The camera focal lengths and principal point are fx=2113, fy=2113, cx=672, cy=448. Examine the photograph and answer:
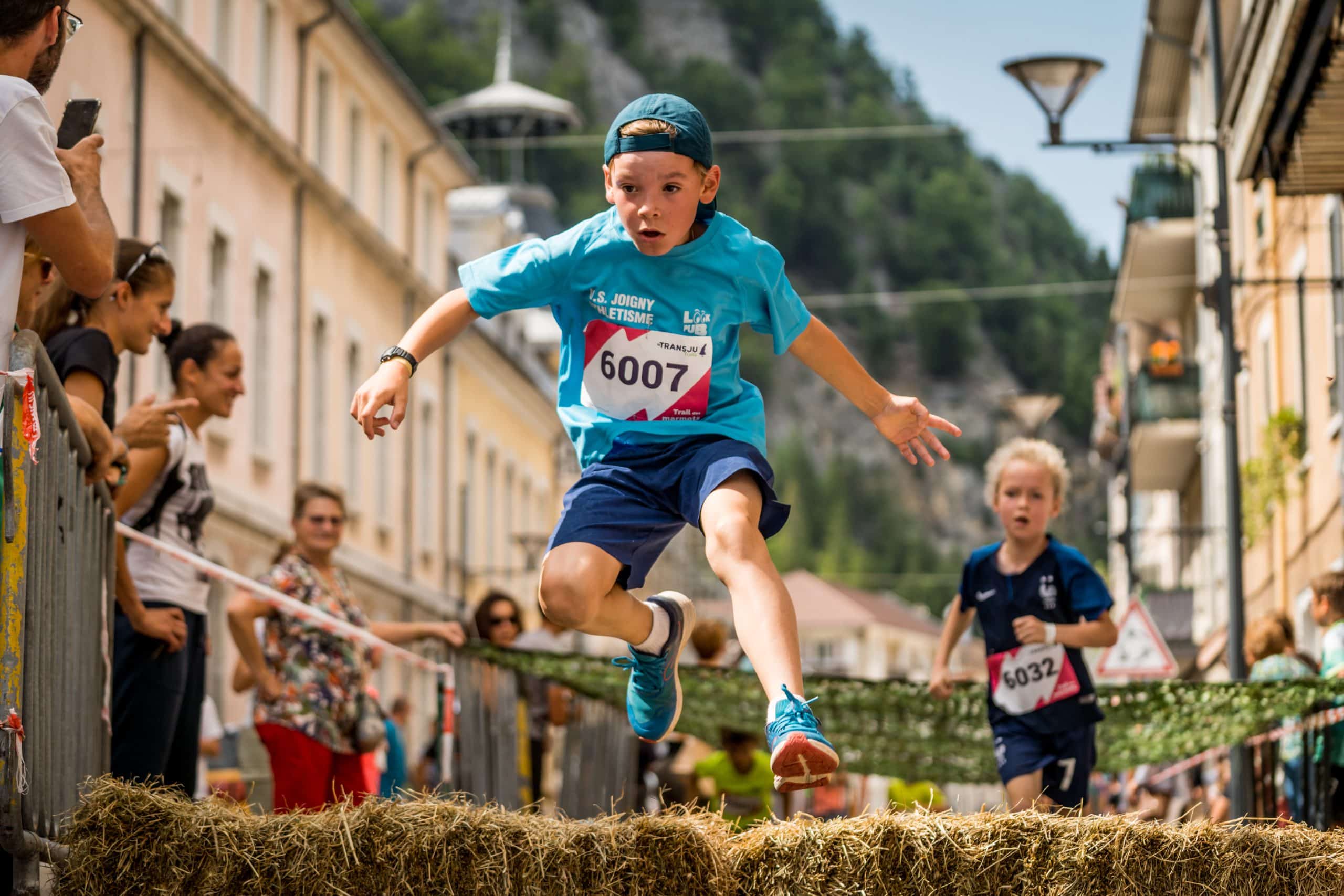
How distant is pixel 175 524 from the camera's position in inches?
311

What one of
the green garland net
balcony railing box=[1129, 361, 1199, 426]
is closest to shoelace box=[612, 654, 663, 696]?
the green garland net

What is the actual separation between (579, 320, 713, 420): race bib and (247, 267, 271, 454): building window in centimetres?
2502

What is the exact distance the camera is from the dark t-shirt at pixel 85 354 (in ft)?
21.9

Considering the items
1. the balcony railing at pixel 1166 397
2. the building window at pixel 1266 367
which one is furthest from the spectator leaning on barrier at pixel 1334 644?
the balcony railing at pixel 1166 397

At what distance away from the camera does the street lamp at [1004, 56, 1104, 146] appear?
17.7 metres

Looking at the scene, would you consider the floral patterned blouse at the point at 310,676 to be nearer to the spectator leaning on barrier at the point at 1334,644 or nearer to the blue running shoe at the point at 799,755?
the blue running shoe at the point at 799,755

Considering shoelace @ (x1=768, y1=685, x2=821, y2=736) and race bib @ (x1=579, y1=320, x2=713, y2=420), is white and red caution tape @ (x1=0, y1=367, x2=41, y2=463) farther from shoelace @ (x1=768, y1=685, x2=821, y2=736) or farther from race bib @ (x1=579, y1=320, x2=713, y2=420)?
shoelace @ (x1=768, y1=685, x2=821, y2=736)

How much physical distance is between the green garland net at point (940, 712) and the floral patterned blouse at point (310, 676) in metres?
1.34

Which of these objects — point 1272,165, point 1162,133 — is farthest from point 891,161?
point 1272,165

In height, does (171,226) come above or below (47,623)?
above

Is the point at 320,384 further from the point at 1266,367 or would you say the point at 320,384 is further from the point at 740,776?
the point at 740,776

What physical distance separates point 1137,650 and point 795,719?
14090 millimetres

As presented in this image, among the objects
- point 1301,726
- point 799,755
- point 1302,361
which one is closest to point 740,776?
point 1301,726

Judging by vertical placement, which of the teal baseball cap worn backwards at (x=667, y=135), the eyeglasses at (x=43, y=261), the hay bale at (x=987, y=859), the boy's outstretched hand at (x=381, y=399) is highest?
the teal baseball cap worn backwards at (x=667, y=135)
